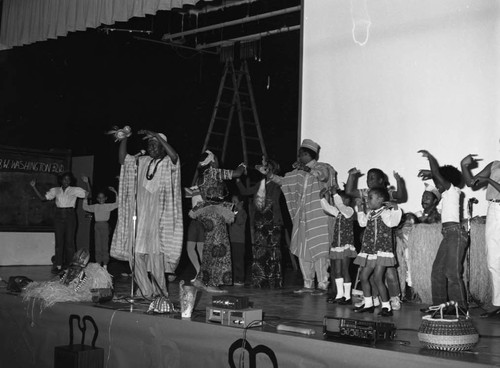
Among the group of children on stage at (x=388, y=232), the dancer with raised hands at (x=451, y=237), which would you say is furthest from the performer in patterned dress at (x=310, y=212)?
the dancer with raised hands at (x=451, y=237)

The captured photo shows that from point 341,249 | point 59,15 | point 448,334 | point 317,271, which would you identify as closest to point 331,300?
point 341,249

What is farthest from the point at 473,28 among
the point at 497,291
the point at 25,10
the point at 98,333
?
the point at 25,10

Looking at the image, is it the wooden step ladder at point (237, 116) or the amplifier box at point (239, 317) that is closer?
the amplifier box at point (239, 317)

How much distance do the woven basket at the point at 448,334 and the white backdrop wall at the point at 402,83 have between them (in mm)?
2738

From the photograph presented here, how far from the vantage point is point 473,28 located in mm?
5836

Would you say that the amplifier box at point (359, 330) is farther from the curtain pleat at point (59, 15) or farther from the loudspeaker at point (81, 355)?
the curtain pleat at point (59, 15)

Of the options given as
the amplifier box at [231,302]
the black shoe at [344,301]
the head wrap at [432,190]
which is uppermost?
the head wrap at [432,190]

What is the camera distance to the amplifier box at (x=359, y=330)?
342cm

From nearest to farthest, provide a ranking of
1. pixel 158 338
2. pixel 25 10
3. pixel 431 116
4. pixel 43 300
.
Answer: pixel 158 338, pixel 43 300, pixel 431 116, pixel 25 10

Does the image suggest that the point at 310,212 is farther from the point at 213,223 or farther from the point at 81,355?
the point at 81,355

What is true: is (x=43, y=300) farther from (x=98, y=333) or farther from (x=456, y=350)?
(x=456, y=350)

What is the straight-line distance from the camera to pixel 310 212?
652cm

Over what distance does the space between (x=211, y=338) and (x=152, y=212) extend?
178 cm

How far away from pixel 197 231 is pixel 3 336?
2767 millimetres
